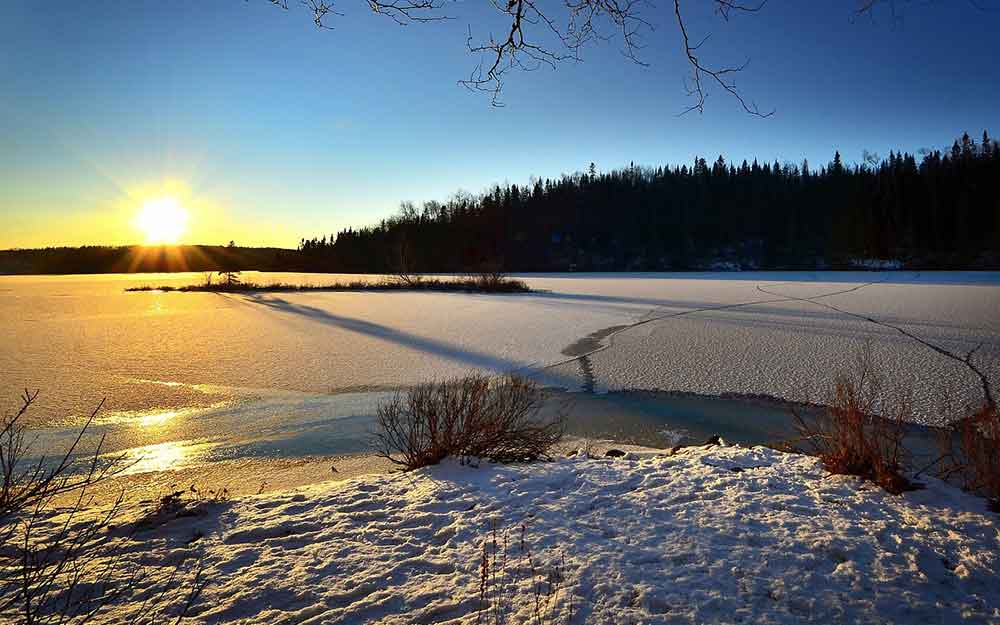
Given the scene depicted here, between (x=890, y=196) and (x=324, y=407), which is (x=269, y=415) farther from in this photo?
(x=890, y=196)

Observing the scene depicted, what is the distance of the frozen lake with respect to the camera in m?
6.22

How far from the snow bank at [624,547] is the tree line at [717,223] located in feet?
172

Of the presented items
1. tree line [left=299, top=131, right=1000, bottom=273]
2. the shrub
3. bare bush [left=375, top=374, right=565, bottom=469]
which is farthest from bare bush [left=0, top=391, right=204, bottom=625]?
tree line [left=299, top=131, right=1000, bottom=273]

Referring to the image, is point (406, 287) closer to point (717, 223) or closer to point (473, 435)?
point (473, 435)

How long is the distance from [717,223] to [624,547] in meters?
85.2

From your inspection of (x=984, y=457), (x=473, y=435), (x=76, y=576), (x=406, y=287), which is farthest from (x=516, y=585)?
(x=406, y=287)

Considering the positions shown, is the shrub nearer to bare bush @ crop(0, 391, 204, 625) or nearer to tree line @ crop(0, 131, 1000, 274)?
bare bush @ crop(0, 391, 204, 625)

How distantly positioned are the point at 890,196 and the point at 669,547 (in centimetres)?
7002

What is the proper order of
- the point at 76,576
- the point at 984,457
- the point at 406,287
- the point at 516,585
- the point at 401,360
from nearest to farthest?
1. the point at 76,576
2. the point at 516,585
3. the point at 984,457
4. the point at 401,360
5. the point at 406,287

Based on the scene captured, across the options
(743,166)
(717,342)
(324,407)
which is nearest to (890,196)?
(743,166)

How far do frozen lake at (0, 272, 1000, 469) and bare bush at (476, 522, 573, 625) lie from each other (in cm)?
314

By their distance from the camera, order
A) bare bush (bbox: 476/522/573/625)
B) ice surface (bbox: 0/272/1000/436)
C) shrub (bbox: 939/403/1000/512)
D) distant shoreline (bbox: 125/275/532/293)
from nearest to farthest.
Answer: bare bush (bbox: 476/522/573/625) → shrub (bbox: 939/403/1000/512) → ice surface (bbox: 0/272/1000/436) → distant shoreline (bbox: 125/275/532/293)

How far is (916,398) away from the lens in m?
6.42

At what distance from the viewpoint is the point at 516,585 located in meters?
2.39
